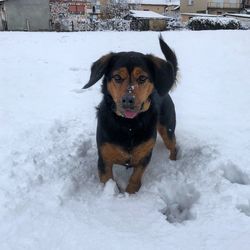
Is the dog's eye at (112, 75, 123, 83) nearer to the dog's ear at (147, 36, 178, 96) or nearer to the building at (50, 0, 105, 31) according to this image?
the dog's ear at (147, 36, 178, 96)

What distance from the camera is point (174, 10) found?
2247 inches

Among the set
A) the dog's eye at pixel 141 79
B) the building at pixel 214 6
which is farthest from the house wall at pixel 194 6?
the dog's eye at pixel 141 79

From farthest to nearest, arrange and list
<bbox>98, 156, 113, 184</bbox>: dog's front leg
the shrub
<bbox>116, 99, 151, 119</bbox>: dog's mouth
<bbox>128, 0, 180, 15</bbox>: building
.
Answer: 1. <bbox>128, 0, 180, 15</bbox>: building
2. the shrub
3. <bbox>98, 156, 113, 184</bbox>: dog's front leg
4. <bbox>116, 99, 151, 119</bbox>: dog's mouth

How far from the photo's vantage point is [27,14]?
3058 cm

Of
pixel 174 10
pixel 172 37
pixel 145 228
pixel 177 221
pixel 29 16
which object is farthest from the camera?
pixel 174 10

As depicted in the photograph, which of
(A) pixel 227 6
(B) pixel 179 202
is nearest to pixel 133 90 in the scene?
(B) pixel 179 202

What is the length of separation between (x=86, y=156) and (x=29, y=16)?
28.6m

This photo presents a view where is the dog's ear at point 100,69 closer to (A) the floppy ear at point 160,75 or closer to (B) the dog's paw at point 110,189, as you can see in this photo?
(A) the floppy ear at point 160,75

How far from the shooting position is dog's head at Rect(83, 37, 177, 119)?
3.23 metres

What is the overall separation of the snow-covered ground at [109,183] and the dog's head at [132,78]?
2.92ft

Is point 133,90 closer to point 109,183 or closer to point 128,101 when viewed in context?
point 128,101

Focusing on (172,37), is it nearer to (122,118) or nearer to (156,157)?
(156,157)

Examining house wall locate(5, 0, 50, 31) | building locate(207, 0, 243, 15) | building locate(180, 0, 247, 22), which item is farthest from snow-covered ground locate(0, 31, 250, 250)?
building locate(207, 0, 243, 15)

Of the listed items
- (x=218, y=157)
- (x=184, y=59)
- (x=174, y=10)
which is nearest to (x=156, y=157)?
(x=218, y=157)
